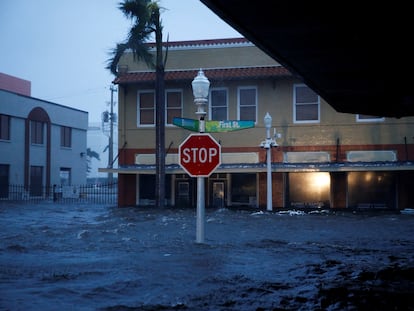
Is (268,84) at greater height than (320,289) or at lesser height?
greater

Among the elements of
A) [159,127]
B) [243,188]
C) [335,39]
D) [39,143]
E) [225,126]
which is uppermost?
[39,143]

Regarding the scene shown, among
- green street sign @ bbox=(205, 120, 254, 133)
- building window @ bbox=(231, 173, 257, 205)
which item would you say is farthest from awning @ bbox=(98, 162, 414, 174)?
green street sign @ bbox=(205, 120, 254, 133)

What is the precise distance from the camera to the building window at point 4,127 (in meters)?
39.5

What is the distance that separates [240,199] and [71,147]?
25.6m

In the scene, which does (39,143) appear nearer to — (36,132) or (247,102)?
(36,132)

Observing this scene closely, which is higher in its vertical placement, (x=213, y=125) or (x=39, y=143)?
(x=39, y=143)

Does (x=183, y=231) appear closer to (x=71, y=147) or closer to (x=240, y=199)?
(x=240, y=199)

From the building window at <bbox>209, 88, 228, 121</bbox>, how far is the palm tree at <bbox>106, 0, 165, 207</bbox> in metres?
2.64

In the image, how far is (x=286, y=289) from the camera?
7133 mm

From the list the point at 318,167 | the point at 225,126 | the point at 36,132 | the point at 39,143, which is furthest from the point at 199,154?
the point at 39,143

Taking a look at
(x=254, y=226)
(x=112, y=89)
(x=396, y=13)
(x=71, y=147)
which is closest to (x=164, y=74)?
(x=254, y=226)

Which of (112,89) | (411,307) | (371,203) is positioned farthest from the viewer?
(112,89)

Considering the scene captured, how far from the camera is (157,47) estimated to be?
25.4 meters

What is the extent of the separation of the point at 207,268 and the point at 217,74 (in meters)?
18.0
